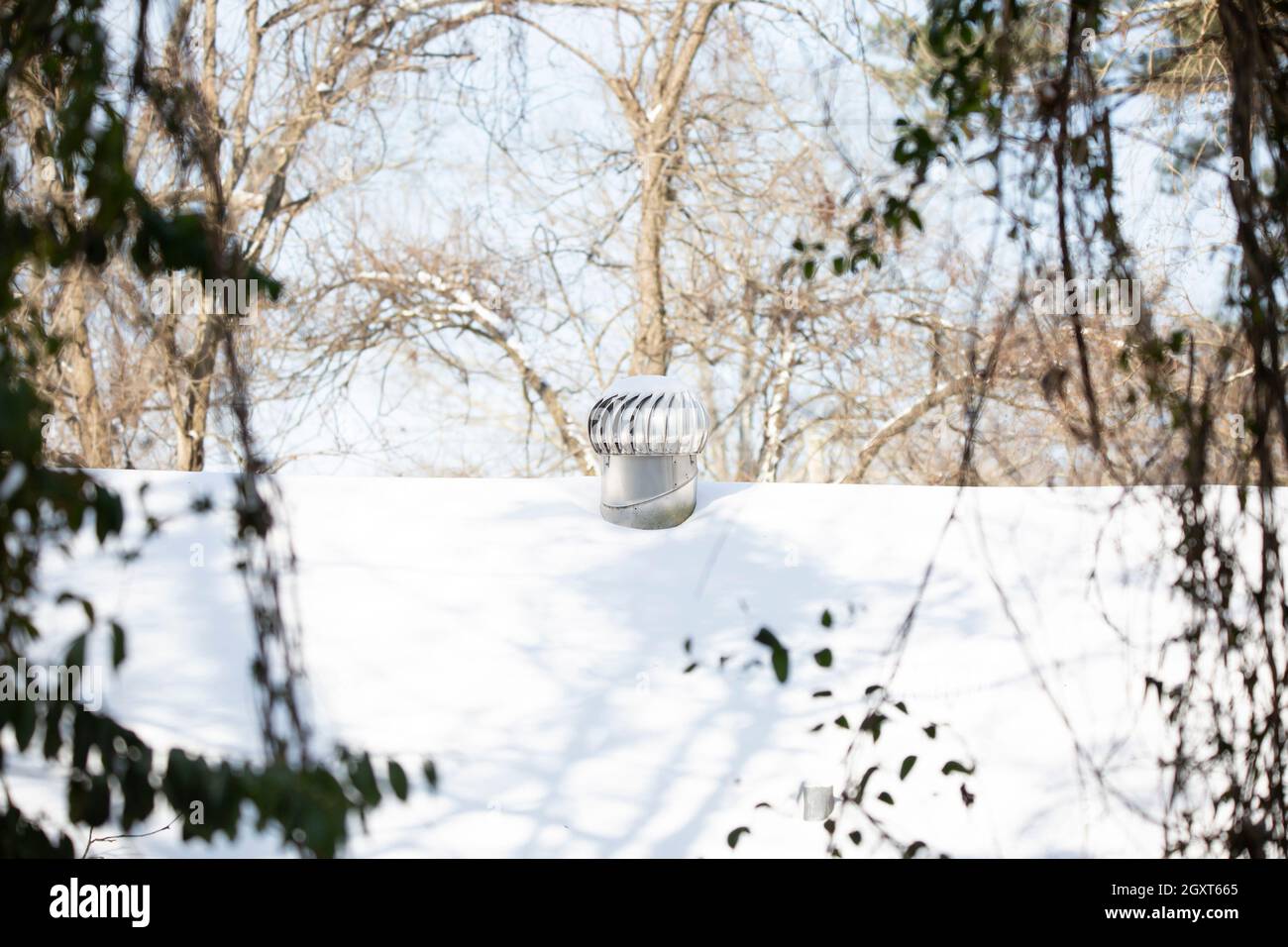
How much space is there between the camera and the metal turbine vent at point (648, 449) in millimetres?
3635

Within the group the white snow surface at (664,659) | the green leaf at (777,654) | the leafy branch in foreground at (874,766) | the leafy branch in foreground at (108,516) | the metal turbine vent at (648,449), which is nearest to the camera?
the leafy branch in foreground at (108,516)

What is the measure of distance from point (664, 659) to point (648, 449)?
759 millimetres

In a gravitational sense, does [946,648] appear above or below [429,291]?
below

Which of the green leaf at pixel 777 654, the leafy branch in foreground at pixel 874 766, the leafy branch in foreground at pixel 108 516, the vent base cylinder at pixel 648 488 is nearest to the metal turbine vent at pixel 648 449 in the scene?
the vent base cylinder at pixel 648 488

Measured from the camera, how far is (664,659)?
3.20 meters

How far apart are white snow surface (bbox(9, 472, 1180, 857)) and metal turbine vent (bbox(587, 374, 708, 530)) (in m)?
0.09

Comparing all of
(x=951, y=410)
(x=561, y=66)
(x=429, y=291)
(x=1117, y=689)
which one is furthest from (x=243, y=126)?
(x=1117, y=689)

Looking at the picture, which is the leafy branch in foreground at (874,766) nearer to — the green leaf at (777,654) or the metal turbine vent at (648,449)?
the green leaf at (777,654)

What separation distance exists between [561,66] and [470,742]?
261 inches

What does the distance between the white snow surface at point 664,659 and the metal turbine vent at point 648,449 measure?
9cm

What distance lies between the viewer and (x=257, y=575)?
3.90 feet

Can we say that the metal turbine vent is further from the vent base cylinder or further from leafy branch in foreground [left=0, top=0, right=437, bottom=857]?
leafy branch in foreground [left=0, top=0, right=437, bottom=857]

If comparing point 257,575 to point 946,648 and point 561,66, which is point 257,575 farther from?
point 561,66

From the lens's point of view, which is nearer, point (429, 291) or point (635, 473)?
point (635, 473)
